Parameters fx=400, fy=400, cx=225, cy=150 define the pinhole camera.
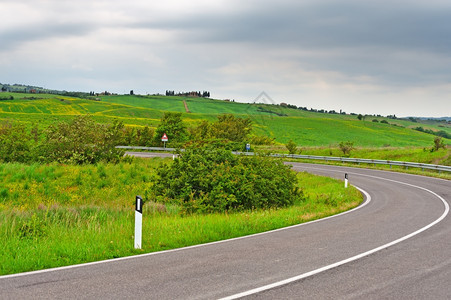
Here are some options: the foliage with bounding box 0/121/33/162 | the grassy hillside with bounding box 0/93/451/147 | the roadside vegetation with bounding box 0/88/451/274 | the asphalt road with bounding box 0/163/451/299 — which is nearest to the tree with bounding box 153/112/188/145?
the roadside vegetation with bounding box 0/88/451/274

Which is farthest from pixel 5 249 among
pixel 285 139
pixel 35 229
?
pixel 285 139

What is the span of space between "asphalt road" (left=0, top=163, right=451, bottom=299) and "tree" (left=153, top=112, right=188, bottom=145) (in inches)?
1915

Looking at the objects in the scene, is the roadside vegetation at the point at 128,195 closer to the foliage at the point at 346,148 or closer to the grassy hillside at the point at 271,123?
the foliage at the point at 346,148

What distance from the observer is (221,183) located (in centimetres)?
1384

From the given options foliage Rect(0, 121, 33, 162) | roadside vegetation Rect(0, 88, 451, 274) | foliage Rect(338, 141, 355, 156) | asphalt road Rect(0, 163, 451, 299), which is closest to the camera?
asphalt road Rect(0, 163, 451, 299)

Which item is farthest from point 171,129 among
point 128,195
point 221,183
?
point 221,183

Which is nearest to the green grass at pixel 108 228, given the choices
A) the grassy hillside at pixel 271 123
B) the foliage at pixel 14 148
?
the foliage at pixel 14 148

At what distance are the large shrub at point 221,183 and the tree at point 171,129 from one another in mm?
41533

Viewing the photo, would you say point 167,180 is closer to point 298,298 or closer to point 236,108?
point 298,298

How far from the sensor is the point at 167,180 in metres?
15.1

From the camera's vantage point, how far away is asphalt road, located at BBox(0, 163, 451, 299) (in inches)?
220

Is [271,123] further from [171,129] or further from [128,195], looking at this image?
[128,195]

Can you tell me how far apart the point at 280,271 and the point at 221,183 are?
7413 millimetres

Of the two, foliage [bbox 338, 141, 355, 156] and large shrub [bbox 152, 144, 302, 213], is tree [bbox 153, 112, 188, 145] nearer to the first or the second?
foliage [bbox 338, 141, 355, 156]
